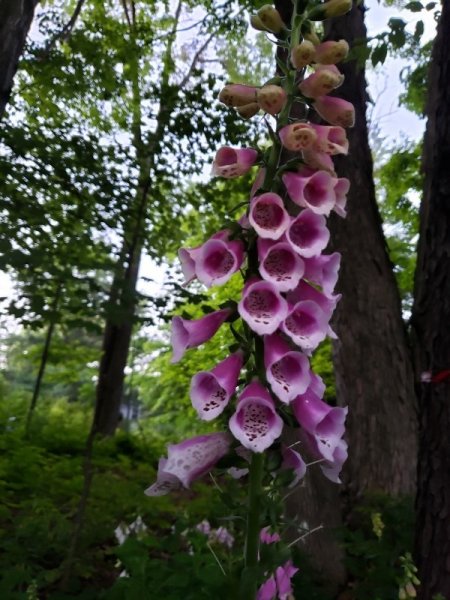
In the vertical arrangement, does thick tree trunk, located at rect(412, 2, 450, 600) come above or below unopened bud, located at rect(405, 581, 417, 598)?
above

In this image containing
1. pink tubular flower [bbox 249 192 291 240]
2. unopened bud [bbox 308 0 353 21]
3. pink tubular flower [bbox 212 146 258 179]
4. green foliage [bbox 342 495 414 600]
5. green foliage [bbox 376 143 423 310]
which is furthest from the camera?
green foliage [bbox 376 143 423 310]

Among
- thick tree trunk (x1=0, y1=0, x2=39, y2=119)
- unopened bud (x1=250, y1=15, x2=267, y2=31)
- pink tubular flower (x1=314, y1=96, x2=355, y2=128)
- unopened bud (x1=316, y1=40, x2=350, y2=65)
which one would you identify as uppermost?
thick tree trunk (x1=0, y1=0, x2=39, y2=119)

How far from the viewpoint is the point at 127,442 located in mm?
9062

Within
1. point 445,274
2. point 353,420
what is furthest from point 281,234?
point 353,420

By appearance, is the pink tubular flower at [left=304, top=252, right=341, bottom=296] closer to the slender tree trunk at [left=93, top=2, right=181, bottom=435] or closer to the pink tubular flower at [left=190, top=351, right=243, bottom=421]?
the pink tubular flower at [left=190, top=351, right=243, bottom=421]

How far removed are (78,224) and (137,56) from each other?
3.64 metres

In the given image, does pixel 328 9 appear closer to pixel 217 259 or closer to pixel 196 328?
pixel 217 259

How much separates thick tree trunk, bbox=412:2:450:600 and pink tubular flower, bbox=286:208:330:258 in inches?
63.2

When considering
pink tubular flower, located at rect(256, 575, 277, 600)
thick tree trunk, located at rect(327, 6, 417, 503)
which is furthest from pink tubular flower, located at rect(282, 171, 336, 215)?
thick tree trunk, located at rect(327, 6, 417, 503)

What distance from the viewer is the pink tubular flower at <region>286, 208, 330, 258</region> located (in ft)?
4.36

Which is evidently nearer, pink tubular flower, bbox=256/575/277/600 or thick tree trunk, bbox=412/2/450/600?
pink tubular flower, bbox=256/575/277/600

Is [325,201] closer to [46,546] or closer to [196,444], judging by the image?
[196,444]

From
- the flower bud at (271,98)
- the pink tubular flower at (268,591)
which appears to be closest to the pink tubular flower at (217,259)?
the flower bud at (271,98)

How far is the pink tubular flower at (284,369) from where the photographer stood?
4.14 ft
